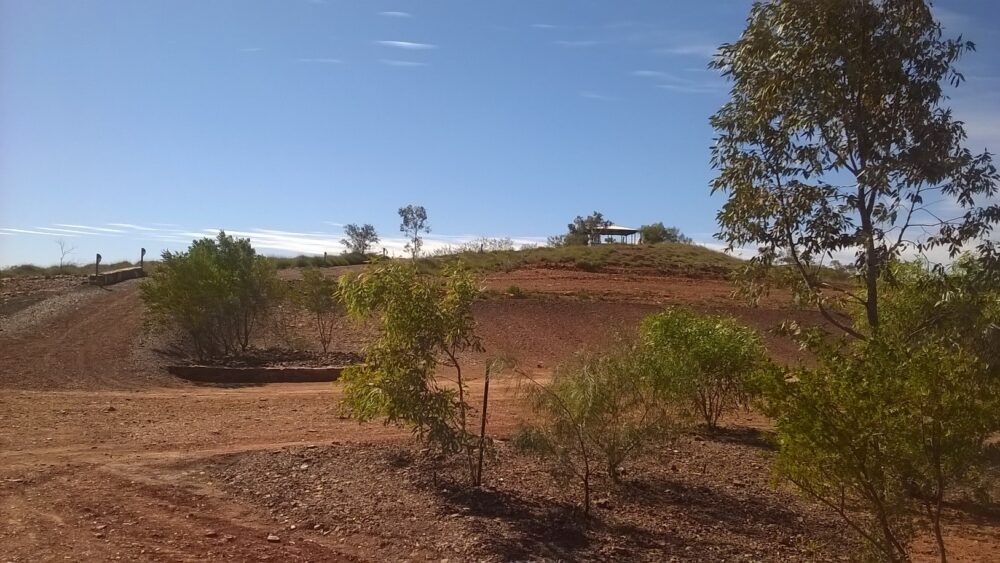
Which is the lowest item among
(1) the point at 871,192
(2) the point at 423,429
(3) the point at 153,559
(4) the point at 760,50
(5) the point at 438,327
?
(3) the point at 153,559

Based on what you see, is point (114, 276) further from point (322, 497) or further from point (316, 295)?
point (322, 497)

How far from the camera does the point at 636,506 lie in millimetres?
9391

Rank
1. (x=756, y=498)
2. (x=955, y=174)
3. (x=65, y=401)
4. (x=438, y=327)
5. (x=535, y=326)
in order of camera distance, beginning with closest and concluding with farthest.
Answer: (x=955, y=174) → (x=438, y=327) → (x=756, y=498) → (x=65, y=401) → (x=535, y=326)

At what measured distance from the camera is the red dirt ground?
25.1ft

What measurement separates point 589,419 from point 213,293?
14.6m

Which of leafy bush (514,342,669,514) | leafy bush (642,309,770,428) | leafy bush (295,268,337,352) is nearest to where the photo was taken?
leafy bush (514,342,669,514)

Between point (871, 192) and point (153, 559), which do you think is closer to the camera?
point (153, 559)

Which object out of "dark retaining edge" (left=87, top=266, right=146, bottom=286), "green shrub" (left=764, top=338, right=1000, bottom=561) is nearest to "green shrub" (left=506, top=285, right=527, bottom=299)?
"dark retaining edge" (left=87, top=266, right=146, bottom=286)

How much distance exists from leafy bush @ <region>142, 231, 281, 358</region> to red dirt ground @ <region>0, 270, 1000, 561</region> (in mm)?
4975

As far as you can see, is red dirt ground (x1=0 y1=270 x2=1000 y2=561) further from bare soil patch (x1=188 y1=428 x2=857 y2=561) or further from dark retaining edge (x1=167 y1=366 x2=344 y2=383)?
dark retaining edge (x1=167 y1=366 x2=344 y2=383)

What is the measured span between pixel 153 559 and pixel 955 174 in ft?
26.6

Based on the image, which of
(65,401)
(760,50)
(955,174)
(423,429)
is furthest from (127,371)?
(955,174)

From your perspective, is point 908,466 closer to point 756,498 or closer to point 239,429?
point 756,498

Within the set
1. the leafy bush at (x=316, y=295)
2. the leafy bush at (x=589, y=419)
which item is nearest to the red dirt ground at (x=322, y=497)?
the leafy bush at (x=589, y=419)
